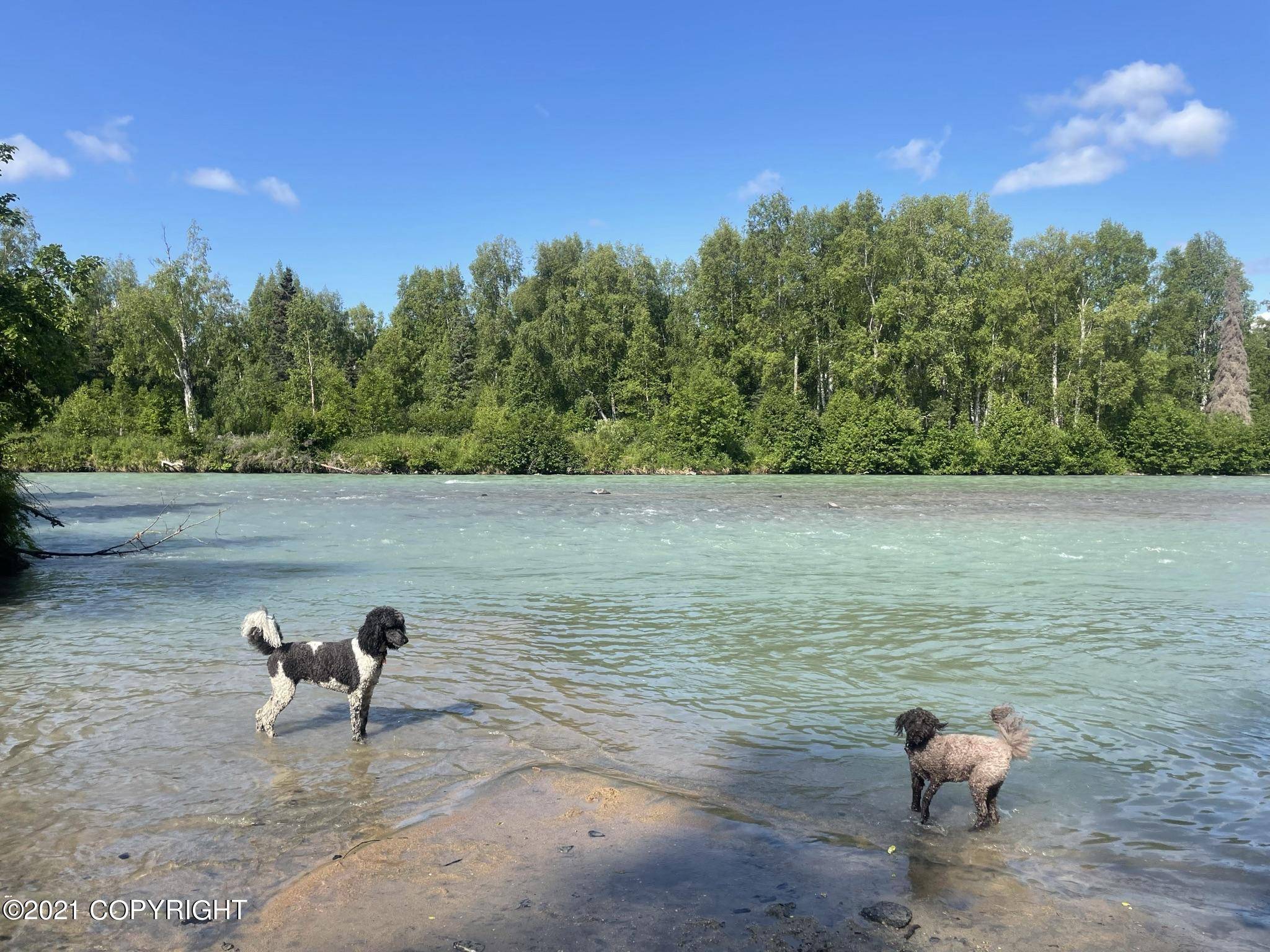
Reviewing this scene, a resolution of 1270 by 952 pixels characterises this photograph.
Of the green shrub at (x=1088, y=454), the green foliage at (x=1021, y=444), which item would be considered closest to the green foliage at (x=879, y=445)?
the green foliage at (x=1021, y=444)

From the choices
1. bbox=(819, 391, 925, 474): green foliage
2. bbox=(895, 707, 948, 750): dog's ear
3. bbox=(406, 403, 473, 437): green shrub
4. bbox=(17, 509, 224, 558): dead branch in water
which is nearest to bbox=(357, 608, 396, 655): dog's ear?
bbox=(895, 707, 948, 750): dog's ear

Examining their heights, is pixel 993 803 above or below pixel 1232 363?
below

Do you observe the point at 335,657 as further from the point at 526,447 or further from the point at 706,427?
the point at 706,427

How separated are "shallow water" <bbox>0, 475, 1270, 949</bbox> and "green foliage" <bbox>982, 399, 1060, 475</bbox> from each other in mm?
42621

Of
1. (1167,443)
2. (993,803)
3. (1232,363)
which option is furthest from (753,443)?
(993,803)

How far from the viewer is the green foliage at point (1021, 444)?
207 ft

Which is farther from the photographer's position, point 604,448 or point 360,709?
point 604,448

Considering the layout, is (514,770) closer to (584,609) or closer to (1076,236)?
(584,609)

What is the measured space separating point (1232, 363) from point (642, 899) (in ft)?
286

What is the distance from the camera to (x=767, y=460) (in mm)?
64688

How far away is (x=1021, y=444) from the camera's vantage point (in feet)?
208

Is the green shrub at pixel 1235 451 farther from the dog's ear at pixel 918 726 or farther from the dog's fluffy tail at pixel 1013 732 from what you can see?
the dog's ear at pixel 918 726

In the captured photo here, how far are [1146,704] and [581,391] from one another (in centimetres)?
7145

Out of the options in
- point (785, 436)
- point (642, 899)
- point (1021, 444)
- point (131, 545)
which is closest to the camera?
point (642, 899)
